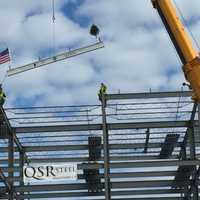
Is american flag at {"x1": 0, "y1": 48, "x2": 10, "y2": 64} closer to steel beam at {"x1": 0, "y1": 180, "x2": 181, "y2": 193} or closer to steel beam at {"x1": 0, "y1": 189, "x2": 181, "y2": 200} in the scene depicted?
steel beam at {"x1": 0, "y1": 180, "x2": 181, "y2": 193}

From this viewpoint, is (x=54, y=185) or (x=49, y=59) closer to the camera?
(x=54, y=185)

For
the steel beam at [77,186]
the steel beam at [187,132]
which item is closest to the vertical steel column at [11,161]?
the steel beam at [77,186]

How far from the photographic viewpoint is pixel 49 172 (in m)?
32.7

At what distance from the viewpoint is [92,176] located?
111 feet

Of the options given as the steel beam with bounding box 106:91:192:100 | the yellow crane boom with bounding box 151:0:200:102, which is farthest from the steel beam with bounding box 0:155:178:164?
the yellow crane boom with bounding box 151:0:200:102

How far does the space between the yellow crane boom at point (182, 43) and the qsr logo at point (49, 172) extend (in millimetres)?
10758

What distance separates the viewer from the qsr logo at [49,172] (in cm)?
3253

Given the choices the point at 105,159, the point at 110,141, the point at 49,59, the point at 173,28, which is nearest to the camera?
the point at 173,28

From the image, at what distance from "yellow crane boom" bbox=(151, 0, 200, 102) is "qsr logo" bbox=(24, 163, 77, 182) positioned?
35.3 ft

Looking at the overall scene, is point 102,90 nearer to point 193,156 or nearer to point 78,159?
point 78,159

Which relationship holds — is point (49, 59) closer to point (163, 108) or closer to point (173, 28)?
point (163, 108)

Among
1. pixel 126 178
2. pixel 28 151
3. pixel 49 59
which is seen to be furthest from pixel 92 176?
pixel 49 59

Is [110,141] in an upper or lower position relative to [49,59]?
lower

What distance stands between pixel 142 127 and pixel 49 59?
12.0 meters
